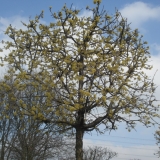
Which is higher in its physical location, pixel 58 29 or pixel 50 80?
pixel 58 29

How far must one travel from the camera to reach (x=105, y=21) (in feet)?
42.9

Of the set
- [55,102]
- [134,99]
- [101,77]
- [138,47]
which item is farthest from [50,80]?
[138,47]

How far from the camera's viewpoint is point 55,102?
11898 millimetres

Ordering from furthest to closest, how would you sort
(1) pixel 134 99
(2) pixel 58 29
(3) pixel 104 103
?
1. (2) pixel 58 29
2. (1) pixel 134 99
3. (3) pixel 104 103

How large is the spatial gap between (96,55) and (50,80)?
1817 millimetres

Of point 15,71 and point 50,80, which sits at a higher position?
point 15,71

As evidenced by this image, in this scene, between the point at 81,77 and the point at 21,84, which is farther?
the point at 21,84

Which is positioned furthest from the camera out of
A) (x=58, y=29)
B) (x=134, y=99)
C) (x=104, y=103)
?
(x=58, y=29)

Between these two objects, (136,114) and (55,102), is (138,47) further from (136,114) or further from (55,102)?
(55,102)

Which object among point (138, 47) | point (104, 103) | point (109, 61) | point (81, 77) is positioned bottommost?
point (104, 103)

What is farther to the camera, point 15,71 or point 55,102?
point 15,71

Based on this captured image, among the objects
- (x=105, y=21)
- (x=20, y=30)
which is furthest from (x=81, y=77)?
(x=20, y=30)

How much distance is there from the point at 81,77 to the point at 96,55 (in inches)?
46.9

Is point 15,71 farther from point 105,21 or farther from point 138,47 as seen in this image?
point 138,47
